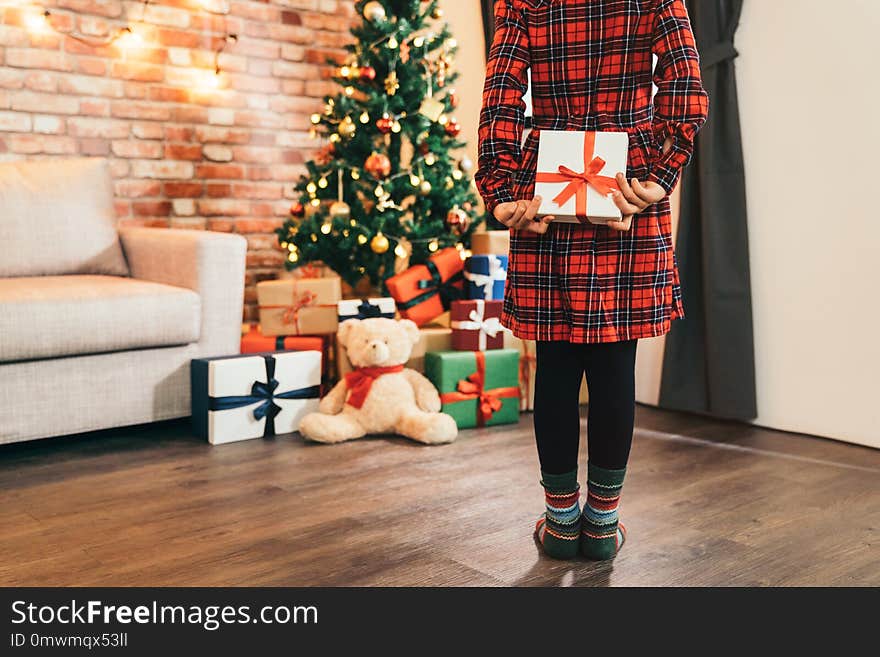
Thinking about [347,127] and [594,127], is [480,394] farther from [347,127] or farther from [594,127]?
[594,127]

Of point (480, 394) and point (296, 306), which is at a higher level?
point (296, 306)

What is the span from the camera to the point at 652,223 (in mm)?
1443

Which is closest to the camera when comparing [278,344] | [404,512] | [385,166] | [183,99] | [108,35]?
[404,512]

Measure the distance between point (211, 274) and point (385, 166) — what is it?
746 millimetres

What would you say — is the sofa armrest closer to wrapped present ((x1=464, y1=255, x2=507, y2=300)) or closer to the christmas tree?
the christmas tree

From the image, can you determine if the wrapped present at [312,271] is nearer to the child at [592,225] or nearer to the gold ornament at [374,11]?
the gold ornament at [374,11]

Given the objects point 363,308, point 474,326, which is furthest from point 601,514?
point 363,308

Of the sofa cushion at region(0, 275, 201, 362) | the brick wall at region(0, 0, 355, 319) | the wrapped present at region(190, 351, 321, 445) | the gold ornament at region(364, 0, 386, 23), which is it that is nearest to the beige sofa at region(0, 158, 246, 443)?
the sofa cushion at region(0, 275, 201, 362)

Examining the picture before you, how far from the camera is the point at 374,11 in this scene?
2.93 metres

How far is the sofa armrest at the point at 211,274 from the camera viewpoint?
99.3 inches

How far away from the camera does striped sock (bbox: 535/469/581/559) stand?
1.55 meters

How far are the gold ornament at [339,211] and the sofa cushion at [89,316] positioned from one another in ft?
2.08
